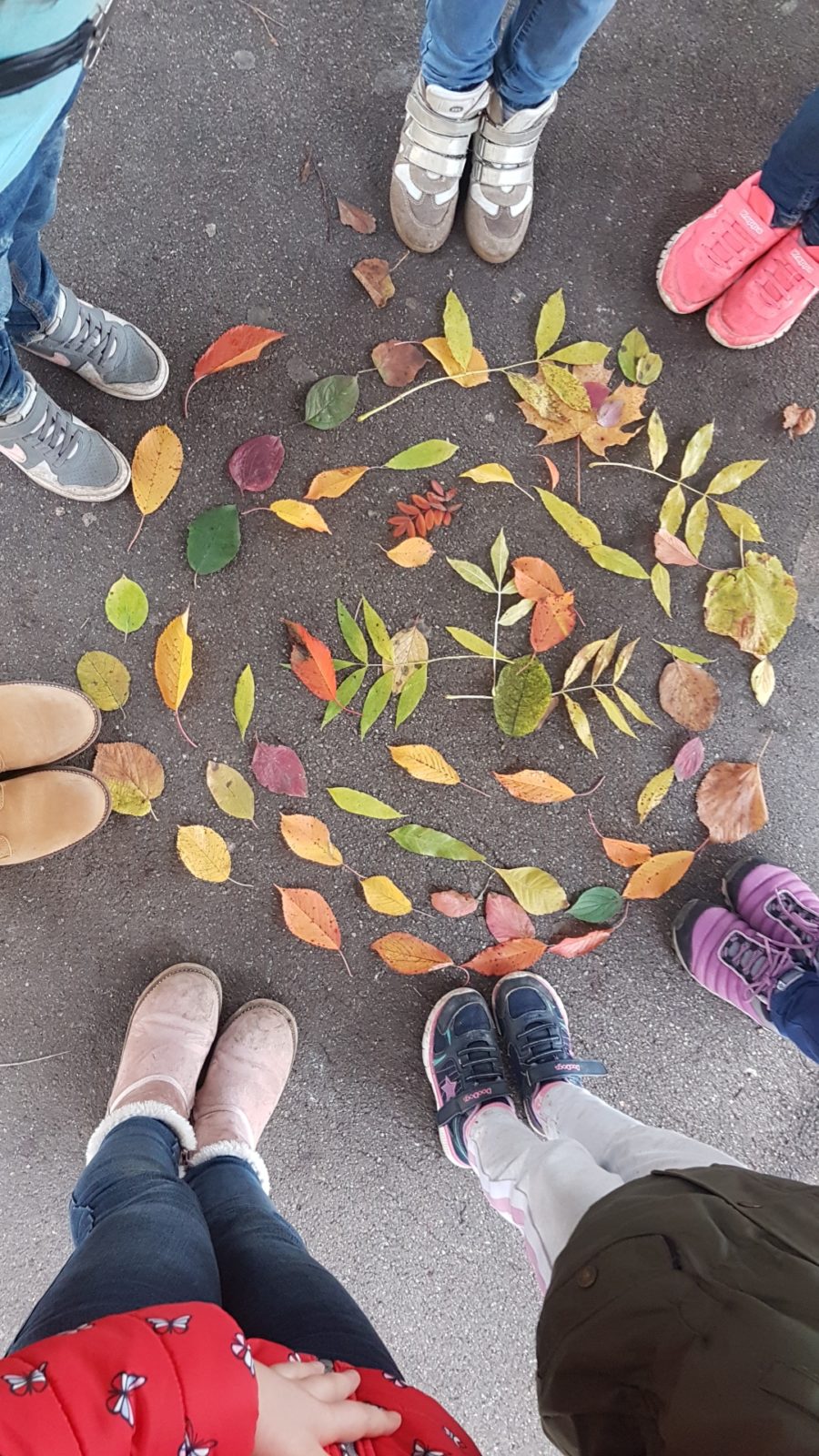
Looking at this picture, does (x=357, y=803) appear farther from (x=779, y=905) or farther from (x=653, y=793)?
(x=779, y=905)

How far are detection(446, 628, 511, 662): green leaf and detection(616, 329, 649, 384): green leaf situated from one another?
1.69 feet

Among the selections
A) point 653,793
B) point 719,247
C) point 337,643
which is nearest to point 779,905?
point 653,793

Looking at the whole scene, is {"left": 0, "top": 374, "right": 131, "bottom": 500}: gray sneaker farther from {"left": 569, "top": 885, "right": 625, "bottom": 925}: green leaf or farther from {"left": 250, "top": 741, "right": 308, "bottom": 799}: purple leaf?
{"left": 569, "top": 885, "right": 625, "bottom": 925}: green leaf

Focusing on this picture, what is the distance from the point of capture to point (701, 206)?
1.39 metres

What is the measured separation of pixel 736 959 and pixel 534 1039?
353mm

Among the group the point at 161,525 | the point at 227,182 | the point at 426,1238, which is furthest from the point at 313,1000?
the point at 227,182

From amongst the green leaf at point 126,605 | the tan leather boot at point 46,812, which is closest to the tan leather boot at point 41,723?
the tan leather boot at point 46,812

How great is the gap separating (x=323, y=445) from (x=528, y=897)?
0.84 metres

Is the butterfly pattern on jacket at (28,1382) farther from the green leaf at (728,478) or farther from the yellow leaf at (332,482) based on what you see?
the green leaf at (728,478)

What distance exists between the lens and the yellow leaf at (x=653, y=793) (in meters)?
1.35

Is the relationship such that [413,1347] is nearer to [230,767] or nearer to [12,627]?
[230,767]

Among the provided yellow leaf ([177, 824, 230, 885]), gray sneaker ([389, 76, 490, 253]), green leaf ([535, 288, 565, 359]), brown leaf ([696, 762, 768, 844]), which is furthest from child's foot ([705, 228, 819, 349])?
yellow leaf ([177, 824, 230, 885])

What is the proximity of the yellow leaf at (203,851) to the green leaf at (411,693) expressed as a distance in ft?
1.18

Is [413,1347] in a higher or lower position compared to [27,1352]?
lower
